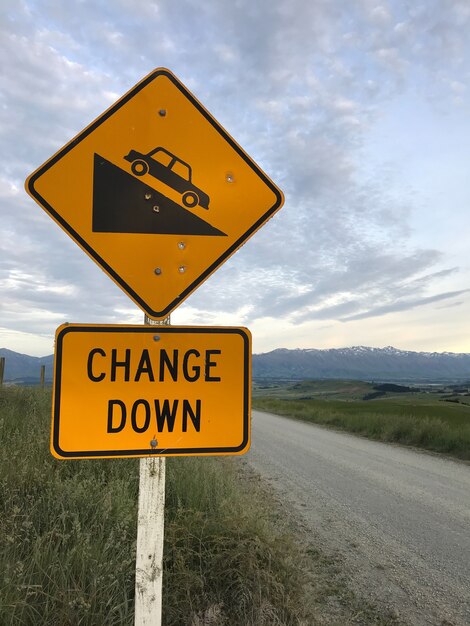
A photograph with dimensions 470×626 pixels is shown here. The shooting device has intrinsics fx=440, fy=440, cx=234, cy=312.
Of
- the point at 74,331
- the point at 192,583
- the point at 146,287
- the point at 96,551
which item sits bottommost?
the point at 192,583

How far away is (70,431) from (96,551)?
4.44 ft

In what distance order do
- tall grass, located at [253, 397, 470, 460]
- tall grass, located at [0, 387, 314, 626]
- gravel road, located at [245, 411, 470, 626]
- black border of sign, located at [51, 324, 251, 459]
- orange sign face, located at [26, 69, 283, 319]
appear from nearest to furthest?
black border of sign, located at [51, 324, 251, 459] → orange sign face, located at [26, 69, 283, 319] → tall grass, located at [0, 387, 314, 626] → gravel road, located at [245, 411, 470, 626] → tall grass, located at [253, 397, 470, 460]

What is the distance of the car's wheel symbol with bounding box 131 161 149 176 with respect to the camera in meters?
1.93

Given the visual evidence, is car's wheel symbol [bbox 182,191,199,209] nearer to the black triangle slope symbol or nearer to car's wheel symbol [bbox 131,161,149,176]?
the black triangle slope symbol

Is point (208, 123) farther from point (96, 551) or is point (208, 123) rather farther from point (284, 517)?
point (284, 517)

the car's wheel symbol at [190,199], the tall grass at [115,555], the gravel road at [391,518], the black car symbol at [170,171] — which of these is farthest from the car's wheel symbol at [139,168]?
the gravel road at [391,518]

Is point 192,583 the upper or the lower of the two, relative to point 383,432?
upper

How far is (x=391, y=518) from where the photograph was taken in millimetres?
6102

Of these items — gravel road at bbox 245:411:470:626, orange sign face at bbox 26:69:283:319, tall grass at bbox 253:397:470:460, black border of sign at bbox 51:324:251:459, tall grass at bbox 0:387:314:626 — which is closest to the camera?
black border of sign at bbox 51:324:251:459

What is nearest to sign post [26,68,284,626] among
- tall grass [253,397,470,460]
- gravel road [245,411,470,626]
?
gravel road [245,411,470,626]

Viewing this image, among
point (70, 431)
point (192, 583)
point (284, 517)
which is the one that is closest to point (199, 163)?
point (70, 431)

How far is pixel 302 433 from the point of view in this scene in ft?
54.4

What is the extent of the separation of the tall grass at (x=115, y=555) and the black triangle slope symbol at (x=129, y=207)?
74.0 inches

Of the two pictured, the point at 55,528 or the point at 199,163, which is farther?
the point at 55,528
